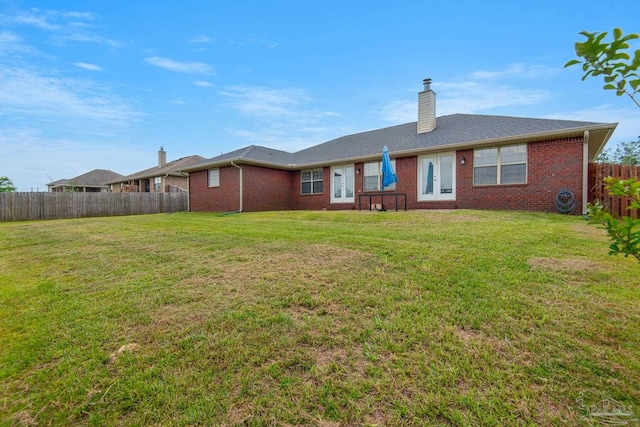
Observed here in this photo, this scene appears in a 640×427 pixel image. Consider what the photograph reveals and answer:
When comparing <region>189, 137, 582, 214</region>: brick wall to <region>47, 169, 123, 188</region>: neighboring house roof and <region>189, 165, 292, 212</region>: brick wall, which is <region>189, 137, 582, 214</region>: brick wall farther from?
<region>47, 169, 123, 188</region>: neighboring house roof

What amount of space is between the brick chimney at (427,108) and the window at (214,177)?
11.3 m

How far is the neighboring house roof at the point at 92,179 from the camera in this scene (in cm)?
3584

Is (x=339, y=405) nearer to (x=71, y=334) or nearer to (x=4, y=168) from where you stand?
(x=71, y=334)

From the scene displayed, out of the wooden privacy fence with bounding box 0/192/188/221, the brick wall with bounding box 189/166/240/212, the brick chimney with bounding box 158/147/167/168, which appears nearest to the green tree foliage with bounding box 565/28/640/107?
the brick wall with bounding box 189/166/240/212

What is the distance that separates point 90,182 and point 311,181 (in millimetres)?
34758

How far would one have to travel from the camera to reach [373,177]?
46.3 ft

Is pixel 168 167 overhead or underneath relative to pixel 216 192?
overhead

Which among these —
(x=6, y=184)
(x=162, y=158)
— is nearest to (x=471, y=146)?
(x=162, y=158)

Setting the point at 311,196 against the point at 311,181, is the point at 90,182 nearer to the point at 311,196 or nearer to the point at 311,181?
the point at 311,181

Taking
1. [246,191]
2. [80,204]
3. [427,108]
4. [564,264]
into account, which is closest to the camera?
[564,264]

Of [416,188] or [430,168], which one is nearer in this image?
[430,168]

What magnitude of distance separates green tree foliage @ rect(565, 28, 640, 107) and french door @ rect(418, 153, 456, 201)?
1120 centimetres

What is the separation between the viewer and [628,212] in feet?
28.2

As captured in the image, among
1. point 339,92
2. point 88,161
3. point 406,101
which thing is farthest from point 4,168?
point 406,101
